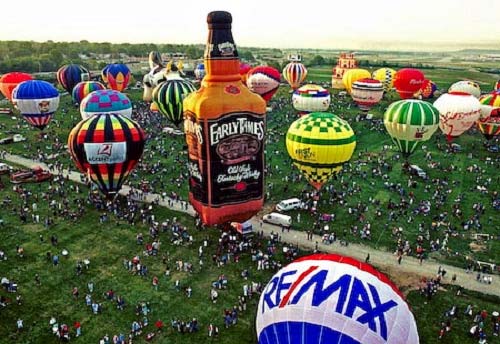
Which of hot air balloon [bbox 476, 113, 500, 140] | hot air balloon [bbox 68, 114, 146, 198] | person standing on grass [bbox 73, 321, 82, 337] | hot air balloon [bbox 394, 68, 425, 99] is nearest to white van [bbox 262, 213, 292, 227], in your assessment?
hot air balloon [bbox 68, 114, 146, 198]

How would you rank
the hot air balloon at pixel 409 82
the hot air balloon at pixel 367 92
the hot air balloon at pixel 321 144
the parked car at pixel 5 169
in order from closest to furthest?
1. the hot air balloon at pixel 321 144
2. the parked car at pixel 5 169
3. the hot air balloon at pixel 409 82
4. the hot air balloon at pixel 367 92

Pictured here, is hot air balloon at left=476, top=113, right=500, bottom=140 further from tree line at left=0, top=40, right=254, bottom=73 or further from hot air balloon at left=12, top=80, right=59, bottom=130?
tree line at left=0, top=40, right=254, bottom=73

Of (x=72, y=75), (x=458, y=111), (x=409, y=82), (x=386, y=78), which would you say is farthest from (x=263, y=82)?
(x=386, y=78)

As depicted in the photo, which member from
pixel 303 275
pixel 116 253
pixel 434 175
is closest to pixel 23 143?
pixel 116 253

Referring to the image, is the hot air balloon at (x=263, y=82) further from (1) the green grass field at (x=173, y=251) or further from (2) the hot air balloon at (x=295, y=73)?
(2) the hot air balloon at (x=295, y=73)

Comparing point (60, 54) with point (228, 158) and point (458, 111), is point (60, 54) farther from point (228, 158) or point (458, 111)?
point (228, 158)

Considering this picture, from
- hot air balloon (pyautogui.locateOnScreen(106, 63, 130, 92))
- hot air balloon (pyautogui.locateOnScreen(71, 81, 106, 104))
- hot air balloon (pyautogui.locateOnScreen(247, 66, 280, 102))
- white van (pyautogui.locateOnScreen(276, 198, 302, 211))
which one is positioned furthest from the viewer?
hot air balloon (pyautogui.locateOnScreen(106, 63, 130, 92))

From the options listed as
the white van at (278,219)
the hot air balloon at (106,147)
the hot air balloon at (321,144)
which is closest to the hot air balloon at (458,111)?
the hot air balloon at (321,144)

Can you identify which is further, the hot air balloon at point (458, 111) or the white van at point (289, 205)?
the hot air balloon at point (458, 111)
